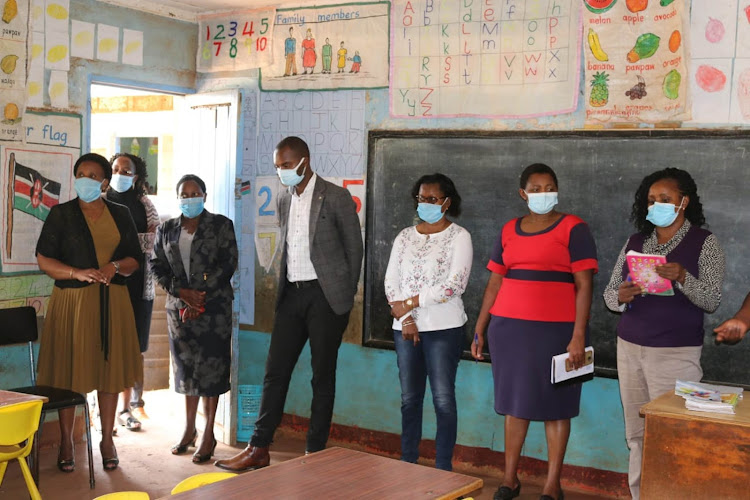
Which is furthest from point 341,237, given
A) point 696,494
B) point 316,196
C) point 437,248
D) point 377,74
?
point 696,494

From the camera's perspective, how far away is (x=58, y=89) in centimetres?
564

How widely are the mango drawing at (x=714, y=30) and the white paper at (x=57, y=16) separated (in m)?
3.94

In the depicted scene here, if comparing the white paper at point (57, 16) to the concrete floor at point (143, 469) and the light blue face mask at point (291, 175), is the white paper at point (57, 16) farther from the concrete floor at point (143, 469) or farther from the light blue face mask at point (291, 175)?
the concrete floor at point (143, 469)

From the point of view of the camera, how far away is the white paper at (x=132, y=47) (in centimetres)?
608

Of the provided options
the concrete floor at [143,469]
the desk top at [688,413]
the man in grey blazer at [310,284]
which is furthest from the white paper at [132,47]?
the desk top at [688,413]

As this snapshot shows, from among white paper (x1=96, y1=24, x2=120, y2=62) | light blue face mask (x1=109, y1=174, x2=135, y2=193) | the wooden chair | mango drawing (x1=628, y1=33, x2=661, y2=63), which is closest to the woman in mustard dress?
the wooden chair

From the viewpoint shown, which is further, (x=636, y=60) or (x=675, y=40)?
(x=636, y=60)

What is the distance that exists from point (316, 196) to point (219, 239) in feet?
2.51

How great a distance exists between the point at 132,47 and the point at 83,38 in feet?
1.37

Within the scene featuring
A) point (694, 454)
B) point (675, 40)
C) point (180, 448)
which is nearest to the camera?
point (694, 454)

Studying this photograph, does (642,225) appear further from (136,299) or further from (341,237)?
(136,299)

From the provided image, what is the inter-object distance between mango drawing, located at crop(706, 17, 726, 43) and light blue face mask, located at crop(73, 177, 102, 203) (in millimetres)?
3482

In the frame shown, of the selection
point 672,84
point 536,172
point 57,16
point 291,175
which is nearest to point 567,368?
point 536,172

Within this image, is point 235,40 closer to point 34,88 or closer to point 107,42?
point 107,42
